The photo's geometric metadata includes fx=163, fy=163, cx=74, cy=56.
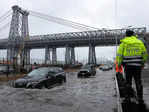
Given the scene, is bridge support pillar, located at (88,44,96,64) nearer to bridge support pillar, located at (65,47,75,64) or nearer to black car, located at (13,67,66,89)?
bridge support pillar, located at (65,47,75,64)

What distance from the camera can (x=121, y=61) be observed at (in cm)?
437

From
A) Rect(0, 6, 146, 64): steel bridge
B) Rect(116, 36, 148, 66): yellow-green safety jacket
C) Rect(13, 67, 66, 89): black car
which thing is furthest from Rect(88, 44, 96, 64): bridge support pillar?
Rect(116, 36, 148, 66): yellow-green safety jacket

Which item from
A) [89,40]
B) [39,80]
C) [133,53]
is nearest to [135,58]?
[133,53]

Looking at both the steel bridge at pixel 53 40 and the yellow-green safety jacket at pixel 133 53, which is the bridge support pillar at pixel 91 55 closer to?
the steel bridge at pixel 53 40

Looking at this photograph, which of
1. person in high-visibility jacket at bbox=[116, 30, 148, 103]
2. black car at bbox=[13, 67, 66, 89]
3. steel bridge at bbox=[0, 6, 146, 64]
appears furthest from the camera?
steel bridge at bbox=[0, 6, 146, 64]

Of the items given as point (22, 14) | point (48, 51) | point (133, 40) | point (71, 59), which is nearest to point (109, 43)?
point (71, 59)

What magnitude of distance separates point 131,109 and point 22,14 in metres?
59.4

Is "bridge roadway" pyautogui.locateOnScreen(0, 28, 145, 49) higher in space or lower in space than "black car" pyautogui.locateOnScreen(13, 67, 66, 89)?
higher

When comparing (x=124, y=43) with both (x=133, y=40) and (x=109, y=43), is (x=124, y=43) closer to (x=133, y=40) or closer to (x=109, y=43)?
(x=133, y=40)

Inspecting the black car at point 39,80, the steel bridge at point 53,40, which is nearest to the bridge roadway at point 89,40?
the steel bridge at point 53,40

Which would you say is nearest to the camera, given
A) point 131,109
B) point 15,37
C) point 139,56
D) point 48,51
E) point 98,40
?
point 131,109

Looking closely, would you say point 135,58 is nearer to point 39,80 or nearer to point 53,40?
point 39,80

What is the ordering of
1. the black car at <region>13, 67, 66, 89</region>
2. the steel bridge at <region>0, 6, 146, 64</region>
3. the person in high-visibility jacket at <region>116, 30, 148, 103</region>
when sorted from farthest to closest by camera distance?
the steel bridge at <region>0, 6, 146, 64</region>
the black car at <region>13, 67, 66, 89</region>
the person in high-visibility jacket at <region>116, 30, 148, 103</region>

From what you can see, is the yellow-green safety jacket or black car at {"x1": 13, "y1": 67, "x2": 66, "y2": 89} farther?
black car at {"x1": 13, "y1": 67, "x2": 66, "y2": 89}
